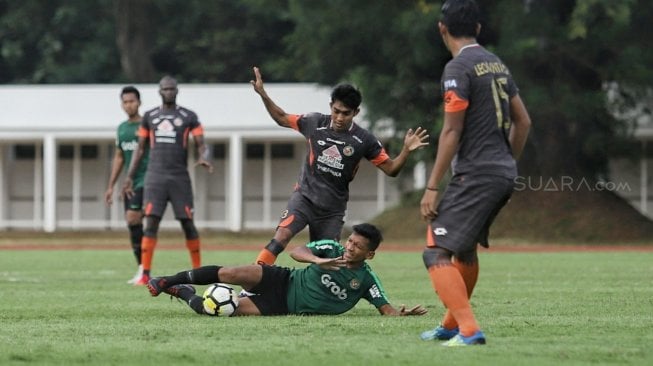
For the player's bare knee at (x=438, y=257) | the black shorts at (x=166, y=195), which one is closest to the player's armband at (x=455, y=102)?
the player's bare knee at (x=438, y=257)

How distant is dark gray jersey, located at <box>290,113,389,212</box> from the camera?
12258mm

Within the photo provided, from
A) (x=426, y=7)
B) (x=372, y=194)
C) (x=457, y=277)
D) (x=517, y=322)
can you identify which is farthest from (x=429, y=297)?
(x=372, y=194)

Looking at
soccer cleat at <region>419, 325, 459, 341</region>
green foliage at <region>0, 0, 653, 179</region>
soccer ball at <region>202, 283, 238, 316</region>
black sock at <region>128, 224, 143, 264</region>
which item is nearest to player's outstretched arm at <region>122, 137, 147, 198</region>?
black sock at <region>128, 224, 143, 264</region>

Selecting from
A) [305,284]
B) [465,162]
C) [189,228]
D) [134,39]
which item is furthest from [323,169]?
[134,39]

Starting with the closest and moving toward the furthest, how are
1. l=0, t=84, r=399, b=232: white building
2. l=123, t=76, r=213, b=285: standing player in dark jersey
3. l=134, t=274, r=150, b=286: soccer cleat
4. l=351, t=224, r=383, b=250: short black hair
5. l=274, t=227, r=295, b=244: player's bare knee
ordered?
l=351, t=224, r=383, b=250: short black hair, l=274, t=227, r=295, b=244: player's bare knee, l=134, t=274, r=150, b=286: soccer cleat, l=123, t=76, r=213, b=285: standing player in dark jersey, l=0, t=84, r=399, b=232: white building

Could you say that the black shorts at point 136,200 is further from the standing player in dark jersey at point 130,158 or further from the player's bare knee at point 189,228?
the player's bare knee at point 189,228

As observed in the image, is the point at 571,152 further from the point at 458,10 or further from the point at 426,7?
the point at 458,10

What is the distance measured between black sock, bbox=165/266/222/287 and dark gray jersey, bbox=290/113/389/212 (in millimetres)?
1465

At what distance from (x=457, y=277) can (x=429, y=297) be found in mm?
5524

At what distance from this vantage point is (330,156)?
12305 millimetres

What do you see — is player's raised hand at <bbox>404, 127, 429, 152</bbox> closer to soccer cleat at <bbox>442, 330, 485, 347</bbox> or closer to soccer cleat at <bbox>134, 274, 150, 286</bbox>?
soccer cleat at <bbox>442, 330, 485, 347</bbox>

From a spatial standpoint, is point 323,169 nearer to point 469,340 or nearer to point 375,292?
point 375,292

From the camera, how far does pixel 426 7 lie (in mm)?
33906

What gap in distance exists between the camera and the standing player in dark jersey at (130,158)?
17.5 metres
